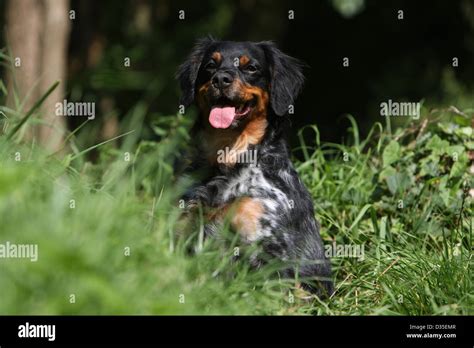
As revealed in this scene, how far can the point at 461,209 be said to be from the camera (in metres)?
6.64

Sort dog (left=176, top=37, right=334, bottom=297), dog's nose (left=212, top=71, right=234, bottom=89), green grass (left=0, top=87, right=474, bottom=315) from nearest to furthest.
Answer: green grass (left=0, top=87, right=474, bottom=315) → dog (left=176, top=37, right=334, bottom=297) → dog's nose (left=212, top=71, right=234, bottom=89)

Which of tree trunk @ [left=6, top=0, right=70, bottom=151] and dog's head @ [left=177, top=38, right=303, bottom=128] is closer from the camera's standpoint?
dog's head @ [left=177, top=38, right=303, bottom=128]

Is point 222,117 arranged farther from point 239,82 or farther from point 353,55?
point 353,55

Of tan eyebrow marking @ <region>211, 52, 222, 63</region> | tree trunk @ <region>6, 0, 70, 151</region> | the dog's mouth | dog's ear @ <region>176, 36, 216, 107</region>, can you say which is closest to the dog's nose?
the dog's mouth

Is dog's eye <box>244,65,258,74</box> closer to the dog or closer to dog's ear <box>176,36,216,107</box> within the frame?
the dog

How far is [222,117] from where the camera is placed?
6.62m

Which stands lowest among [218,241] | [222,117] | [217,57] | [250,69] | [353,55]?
[218,241]

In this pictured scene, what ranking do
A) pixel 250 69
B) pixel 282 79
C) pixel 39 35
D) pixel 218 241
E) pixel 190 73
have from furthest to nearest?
pixel 39 35 → pixel 190 73 → pixel 282 79 → pixel 250 69 → pixel 218 241

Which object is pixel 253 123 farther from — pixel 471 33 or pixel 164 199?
pixel 471 33

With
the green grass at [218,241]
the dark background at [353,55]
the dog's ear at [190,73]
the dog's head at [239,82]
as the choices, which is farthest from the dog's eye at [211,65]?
the dark background at [353,55]

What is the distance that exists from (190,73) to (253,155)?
0.87m

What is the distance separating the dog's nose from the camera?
651 cm

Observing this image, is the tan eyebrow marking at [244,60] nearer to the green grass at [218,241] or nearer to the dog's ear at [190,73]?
the dog's ear at [190,73]

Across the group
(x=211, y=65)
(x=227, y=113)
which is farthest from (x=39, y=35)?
(x=227, y=113)
